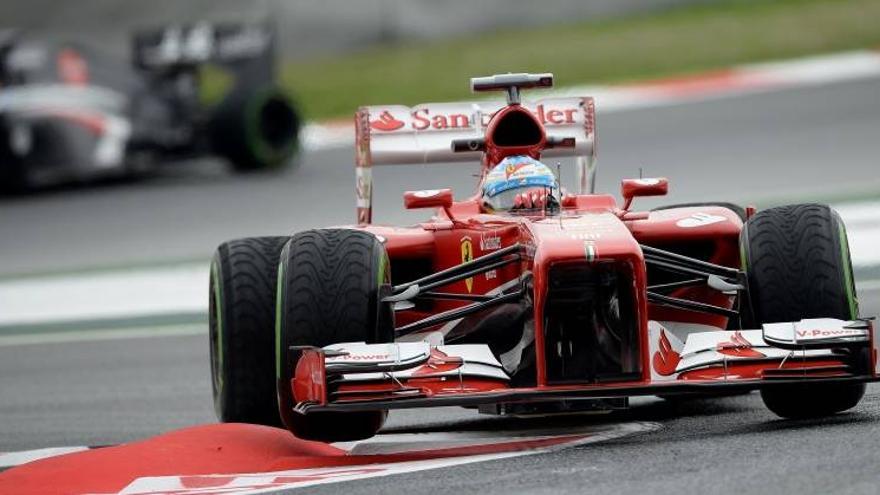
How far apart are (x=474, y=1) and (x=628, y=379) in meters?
20.5

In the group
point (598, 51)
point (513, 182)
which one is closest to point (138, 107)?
point (598, 51)

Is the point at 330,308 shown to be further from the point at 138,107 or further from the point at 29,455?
the point at 138,107

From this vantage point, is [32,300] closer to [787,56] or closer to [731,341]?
[731,341]

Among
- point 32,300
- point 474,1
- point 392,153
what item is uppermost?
point 474,1

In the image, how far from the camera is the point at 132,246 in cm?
1906

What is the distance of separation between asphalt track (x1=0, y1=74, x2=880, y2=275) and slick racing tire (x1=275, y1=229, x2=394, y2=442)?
29.4 ft

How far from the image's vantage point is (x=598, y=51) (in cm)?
2772

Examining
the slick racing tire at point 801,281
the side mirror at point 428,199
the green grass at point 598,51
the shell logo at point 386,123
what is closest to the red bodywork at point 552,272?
the side mirror at point 428,199

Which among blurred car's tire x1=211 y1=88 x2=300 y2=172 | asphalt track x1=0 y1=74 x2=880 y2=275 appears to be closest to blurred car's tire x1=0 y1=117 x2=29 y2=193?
asphalt track x1=0 y1=74 x2=880 y2=275

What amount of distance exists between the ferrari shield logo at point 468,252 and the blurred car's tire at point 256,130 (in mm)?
12095

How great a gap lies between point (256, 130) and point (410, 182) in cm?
200

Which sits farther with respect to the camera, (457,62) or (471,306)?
(457,62)

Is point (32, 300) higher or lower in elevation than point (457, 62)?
lower

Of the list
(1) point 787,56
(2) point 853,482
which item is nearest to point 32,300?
(2) point 853,482
